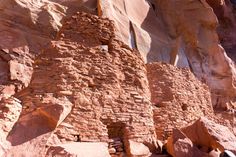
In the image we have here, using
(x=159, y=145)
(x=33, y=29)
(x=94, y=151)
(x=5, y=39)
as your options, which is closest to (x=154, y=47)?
(x=33, y=29)

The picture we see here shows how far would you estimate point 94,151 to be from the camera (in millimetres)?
5078

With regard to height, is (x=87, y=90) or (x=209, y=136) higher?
(x=87, y=90)

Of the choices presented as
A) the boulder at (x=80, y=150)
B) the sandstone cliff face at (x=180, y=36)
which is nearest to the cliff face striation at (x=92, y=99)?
the boulder at (x=80, y=150)

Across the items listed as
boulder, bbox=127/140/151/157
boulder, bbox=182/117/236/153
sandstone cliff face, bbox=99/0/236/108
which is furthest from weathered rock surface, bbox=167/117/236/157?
sandstone cliff face, bbox=99/0/236/108

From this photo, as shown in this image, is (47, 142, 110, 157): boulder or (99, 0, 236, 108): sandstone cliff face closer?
(47, 142, 110, 157): boulder

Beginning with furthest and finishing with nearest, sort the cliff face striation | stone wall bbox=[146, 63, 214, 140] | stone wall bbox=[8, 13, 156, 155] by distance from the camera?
stone wall bbox=[146, 63, 214, 140] < stone wall bbox=[8, 13, 156, 155] < the cliff face striation

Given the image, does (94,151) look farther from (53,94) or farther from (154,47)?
(154,47)

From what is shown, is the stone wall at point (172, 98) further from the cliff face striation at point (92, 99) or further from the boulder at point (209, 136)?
the boulder at point (209, 136)

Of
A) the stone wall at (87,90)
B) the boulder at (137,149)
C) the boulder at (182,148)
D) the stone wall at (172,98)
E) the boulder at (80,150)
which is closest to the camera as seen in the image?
the boulder at (80,150)

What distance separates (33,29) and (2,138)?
7854mm

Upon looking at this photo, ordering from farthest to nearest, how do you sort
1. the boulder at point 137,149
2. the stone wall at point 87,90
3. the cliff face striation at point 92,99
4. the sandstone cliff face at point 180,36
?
the sandstone cliff face at point 180,36
the boulder at point 137,149
the stone wall at point 87,90
the cliff face striation at point 92,99

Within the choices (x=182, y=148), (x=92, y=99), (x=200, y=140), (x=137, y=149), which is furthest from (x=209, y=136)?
(x=92, y=99)

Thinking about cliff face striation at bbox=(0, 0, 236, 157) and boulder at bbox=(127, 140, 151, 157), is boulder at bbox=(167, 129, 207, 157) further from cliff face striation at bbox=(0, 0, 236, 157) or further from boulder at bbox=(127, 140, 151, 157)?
boulder at bbox=(127, 140, 151, 157)

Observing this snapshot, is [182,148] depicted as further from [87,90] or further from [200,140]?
[87,90]
